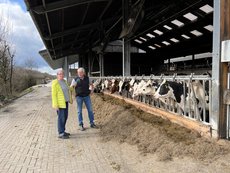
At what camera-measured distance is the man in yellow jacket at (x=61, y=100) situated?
7430mm

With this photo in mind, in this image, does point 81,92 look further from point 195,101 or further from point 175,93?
point 195,101

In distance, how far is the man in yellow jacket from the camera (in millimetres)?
7430

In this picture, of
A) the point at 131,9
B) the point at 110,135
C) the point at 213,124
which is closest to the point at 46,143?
the point at 110,135

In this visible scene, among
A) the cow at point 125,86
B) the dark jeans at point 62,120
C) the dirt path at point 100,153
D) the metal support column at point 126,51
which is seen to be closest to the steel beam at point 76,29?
the metal support column at point 126,51

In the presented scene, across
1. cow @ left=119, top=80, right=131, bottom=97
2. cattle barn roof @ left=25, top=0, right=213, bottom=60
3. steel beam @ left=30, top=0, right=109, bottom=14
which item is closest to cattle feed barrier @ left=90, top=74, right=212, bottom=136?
cow @ left=119, top=80, right=131, bottom=97

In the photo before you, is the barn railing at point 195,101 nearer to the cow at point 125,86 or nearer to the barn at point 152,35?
the barn at point 152,35

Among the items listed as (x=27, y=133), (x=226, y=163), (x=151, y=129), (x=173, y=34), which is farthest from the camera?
(x=173, y=34)

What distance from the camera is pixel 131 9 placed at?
11562 mm

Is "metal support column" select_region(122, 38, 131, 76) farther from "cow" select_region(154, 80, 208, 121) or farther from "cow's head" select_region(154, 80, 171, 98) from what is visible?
"cow's head" select_region(154, 80, 171, 98)

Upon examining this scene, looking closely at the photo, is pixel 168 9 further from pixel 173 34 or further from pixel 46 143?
pixel 46 143

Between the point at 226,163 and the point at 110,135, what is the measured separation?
3.35 m

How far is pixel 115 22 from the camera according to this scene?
1703cm

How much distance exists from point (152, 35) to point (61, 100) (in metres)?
17.7

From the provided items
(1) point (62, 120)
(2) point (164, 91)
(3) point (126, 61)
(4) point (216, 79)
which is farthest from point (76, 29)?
(4) point (216, 79)
